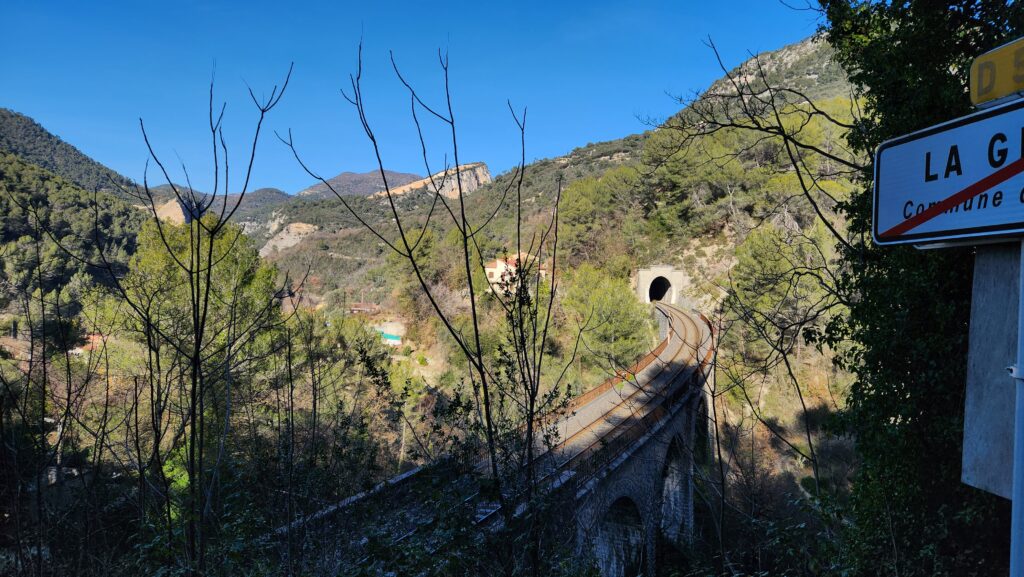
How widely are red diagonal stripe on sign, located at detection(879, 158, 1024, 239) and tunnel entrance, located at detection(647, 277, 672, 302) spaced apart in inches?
1316

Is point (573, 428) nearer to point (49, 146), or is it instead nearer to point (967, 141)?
point (967, 141)

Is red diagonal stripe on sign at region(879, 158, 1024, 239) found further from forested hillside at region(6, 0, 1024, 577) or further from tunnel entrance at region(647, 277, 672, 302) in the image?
tunnel entrance at region(647, 277, 672, 302)

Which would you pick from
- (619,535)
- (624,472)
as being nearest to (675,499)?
(619,535)

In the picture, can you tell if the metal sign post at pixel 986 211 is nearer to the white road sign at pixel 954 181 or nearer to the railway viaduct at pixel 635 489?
the white road sign at pixel 954 181

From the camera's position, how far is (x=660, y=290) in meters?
36.7

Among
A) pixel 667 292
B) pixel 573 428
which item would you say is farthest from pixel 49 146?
pixel 573 428

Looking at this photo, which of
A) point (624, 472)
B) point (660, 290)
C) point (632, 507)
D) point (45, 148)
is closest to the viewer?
point (624, 472)

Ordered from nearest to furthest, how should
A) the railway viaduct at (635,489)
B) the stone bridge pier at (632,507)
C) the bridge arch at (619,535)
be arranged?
1. the railway viaduct at (635,489)
2. the stone bridge pier at (632,507)
3. the bridge arch at (619,535)

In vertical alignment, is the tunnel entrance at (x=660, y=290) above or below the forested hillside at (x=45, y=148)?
below

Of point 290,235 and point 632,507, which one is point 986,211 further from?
point 290,235

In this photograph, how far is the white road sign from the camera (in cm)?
85

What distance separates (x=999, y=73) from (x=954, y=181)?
0.18 meters

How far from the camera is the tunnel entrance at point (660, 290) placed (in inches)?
1350

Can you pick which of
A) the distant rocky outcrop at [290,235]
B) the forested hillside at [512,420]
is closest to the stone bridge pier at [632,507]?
the forested hillside at [512,420]
